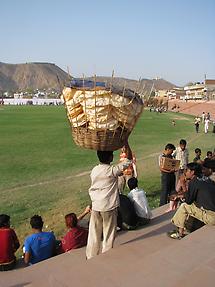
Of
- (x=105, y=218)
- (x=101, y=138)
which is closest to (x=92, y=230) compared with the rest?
(x=105, y=218)

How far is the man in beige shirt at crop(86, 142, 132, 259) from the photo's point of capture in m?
4.36

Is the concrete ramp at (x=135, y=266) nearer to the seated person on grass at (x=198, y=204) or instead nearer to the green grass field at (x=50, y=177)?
the seated person on grass at (x=198, y=204)

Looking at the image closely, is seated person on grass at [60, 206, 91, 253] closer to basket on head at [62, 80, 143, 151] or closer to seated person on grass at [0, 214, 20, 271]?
seated person on grass at [0, 214, 20, 271]

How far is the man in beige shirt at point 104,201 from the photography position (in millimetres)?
4359

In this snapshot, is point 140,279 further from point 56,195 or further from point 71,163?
point 71,163

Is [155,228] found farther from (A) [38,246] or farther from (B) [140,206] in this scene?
(A) [38,246]

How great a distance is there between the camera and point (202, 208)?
529cm

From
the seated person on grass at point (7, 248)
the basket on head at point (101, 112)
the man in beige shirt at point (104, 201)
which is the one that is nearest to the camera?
the basket on head at point (101, 112)

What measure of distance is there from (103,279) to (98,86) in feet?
6.85

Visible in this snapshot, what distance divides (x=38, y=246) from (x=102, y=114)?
2.07m

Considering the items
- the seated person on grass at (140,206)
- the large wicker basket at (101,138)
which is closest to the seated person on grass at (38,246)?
the large wicker basket at (101,138)

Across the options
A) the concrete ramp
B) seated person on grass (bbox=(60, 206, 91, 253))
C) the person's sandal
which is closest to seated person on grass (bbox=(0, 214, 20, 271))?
the concrete ramp

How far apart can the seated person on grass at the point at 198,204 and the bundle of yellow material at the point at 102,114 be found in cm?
161

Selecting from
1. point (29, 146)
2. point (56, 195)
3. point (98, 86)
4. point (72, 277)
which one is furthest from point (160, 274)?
point (29, 146)
